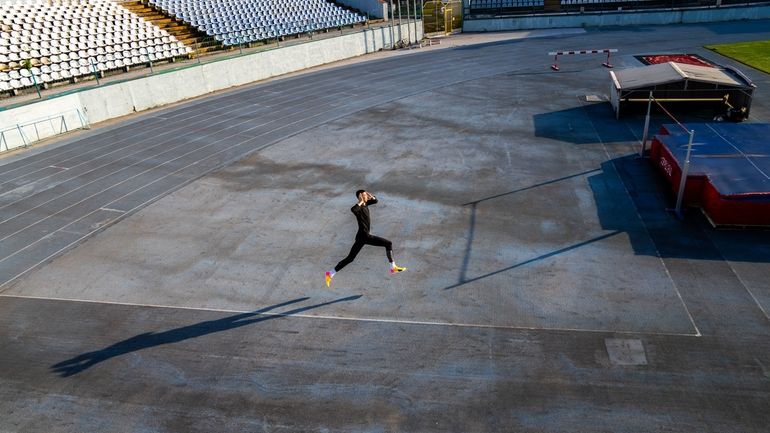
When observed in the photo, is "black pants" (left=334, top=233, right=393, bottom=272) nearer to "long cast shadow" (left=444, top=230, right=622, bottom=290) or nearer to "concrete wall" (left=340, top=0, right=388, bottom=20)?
"long cast shadow" (left=444, top=230, right=622, bottom=290)

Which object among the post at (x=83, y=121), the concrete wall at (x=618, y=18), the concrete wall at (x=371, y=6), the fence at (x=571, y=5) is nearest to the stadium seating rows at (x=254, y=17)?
the concrete wall at (x=371, y=6)

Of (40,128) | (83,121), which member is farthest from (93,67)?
(40,128)

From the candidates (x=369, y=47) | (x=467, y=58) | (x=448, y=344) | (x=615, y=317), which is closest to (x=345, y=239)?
(x=448, y=344)

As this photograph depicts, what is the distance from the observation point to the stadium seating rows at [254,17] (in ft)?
110

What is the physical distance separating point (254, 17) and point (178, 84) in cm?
1235

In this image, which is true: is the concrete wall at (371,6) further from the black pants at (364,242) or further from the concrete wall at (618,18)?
the black pants at (364,242)

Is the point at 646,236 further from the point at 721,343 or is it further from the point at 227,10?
the point at 227,10

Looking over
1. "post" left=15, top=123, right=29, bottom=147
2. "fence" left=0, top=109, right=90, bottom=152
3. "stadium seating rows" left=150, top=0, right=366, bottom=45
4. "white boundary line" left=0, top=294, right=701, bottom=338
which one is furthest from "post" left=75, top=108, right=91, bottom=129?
"white boundary line" left=0, top=294, right=701, bottom=338

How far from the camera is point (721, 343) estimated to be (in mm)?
7977

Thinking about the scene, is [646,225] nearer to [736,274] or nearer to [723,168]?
[736,274]

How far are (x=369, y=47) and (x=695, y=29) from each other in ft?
80.7

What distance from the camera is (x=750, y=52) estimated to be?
2947 cm

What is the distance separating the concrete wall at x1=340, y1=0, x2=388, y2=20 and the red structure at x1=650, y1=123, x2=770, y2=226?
3272cm

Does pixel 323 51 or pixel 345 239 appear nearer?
pixel 345 239
